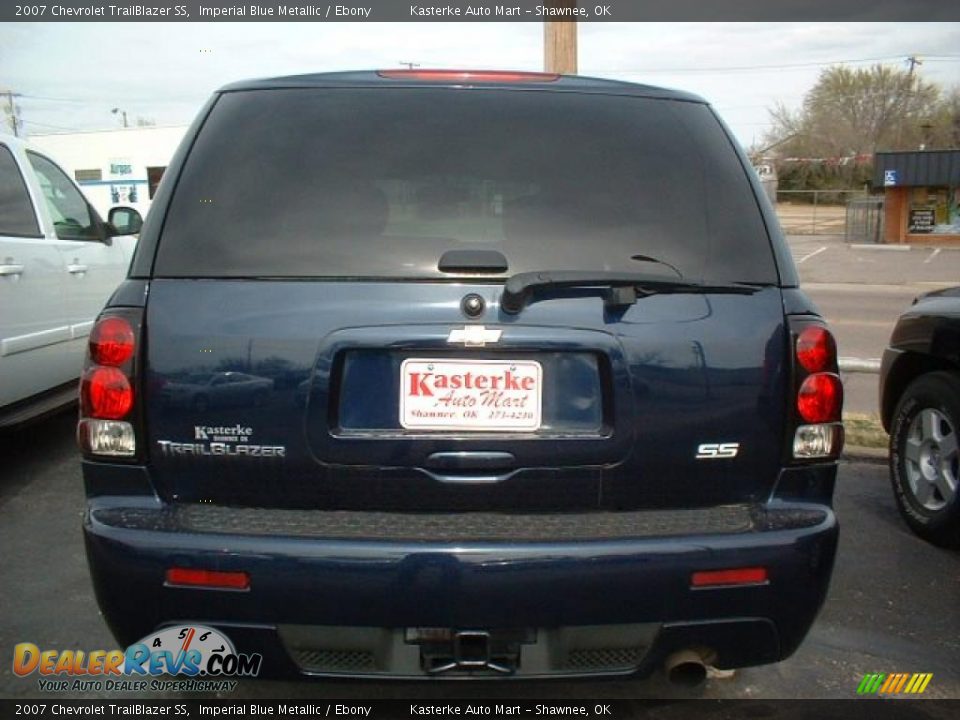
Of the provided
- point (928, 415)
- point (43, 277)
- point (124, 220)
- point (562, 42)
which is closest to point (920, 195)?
point (562, 42)

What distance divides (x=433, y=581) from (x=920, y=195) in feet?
108

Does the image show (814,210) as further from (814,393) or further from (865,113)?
(814,393)

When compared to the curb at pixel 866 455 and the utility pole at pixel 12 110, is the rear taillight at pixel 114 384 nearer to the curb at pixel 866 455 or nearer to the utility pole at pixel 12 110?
the curb at pixel 866 455

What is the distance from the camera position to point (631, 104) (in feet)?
8.34

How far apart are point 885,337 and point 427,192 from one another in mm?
10316

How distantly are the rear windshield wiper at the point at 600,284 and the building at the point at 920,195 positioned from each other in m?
31.3

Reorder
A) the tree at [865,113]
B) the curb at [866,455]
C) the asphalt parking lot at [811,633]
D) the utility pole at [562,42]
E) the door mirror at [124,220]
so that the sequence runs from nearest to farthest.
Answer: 1. the asphalt parking lot at [811,633]
2. the curb at [866,455]
3. the door mirror at [124,220]
4. the utility pole at [562,42]
5. the tree at [865,113]

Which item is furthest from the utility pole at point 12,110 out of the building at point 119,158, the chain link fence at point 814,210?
the chain link fence at point 814,210

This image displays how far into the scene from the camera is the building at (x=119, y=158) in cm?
3728

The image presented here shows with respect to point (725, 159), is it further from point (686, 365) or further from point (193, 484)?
point (193, 484)

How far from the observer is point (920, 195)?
3025 cm

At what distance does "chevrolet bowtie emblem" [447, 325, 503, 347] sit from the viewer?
216 centimetres

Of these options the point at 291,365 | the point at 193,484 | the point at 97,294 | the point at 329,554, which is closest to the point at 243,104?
the point at 291,365

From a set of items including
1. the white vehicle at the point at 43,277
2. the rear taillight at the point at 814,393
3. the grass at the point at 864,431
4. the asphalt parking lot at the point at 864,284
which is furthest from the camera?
the asphalt parking lot at the point at 864,284
